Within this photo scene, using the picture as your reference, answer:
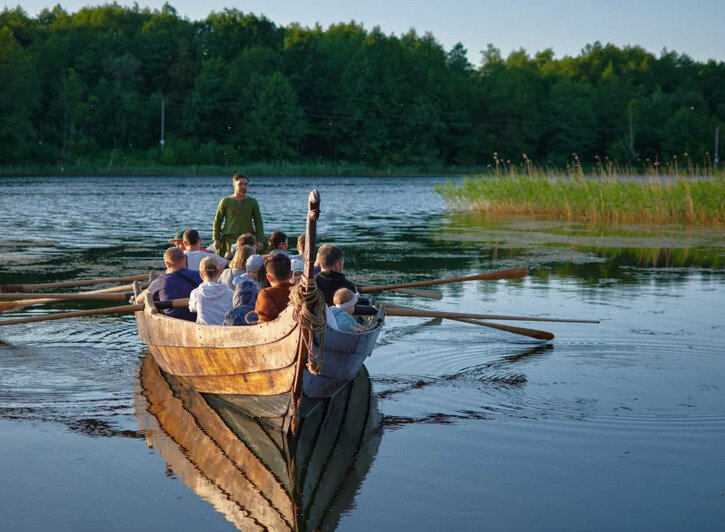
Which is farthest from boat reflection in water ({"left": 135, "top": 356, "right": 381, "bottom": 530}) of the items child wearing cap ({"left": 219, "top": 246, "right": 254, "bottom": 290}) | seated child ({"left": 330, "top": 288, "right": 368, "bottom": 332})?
child wearing cap ({"left": 219, "top": 246, "right": 254, "bottom": 290})

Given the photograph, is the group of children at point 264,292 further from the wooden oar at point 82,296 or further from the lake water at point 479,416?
the wooden oar at point 82,296

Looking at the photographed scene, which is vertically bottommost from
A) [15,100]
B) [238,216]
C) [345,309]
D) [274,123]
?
[345,309]

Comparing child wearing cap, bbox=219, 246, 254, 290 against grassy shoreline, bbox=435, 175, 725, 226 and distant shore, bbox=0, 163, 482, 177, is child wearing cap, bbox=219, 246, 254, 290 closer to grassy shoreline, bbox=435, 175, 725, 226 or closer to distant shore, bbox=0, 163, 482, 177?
grassy shoreline, bbox=435, 175, 725, 226

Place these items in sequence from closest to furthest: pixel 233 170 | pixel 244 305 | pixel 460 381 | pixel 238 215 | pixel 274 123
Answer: pixel 244 305
pixel 460 381
pixel 238 215
pixel 233 170
pixel 274 123

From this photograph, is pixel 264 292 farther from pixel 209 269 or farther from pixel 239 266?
pixel 239 266

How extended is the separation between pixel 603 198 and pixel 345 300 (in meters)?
20.1

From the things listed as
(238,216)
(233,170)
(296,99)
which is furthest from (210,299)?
(296,99)

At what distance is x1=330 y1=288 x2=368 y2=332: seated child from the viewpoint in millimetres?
7945

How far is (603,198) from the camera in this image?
1070 inches

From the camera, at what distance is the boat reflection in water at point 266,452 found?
5.76m

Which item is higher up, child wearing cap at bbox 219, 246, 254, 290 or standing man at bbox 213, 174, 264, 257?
standing man at bbox 213, 174, 264, 257

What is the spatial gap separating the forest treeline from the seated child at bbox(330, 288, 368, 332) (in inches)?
2911

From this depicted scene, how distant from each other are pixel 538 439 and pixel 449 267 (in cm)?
1088

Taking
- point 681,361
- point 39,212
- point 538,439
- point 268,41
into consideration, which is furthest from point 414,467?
point 268,41
